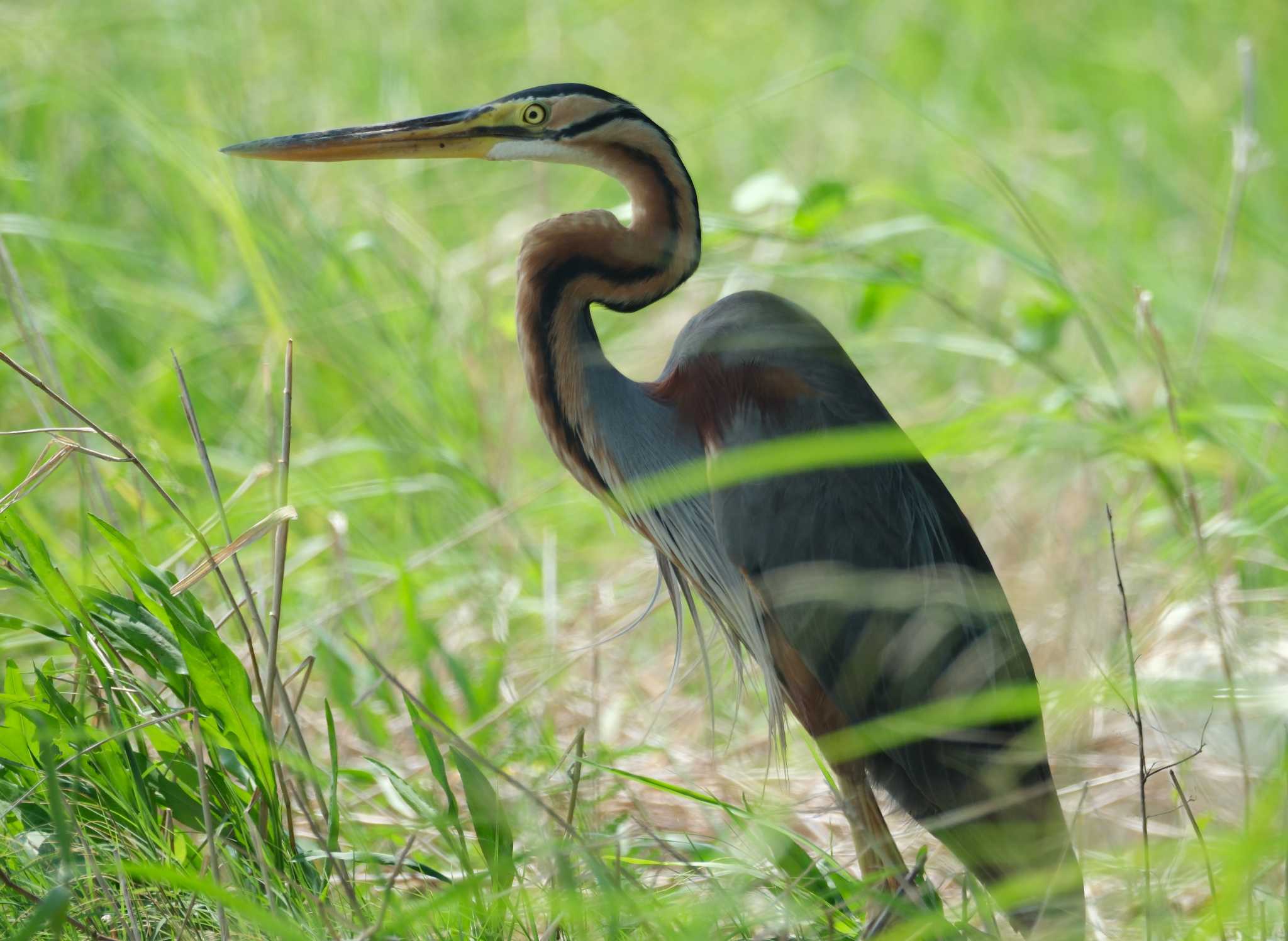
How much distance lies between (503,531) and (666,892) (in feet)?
5.54

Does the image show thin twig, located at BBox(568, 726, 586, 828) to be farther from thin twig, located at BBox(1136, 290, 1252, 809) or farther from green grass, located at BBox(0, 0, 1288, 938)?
thin twig, located at BBox(1136, 290, 1252, 809)

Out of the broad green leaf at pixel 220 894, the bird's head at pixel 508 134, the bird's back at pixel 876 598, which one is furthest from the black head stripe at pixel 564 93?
the broad green leaf at pixel 220 894

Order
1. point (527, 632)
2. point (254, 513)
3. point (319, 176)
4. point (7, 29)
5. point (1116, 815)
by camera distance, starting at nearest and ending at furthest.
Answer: point (1116, 815) < point (254, 513) < point (527, 632) < point (7, 29) < point (319, 176)

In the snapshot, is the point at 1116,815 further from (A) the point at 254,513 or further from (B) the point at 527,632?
(A) the point at 254,513

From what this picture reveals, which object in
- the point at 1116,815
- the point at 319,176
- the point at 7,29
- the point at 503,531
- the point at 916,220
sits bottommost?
the point at 1116,815

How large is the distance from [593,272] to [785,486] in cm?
51

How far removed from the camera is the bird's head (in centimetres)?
219

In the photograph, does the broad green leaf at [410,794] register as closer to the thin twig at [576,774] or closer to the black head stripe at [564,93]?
the thin twig at [576,774]

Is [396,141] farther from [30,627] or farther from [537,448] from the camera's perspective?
[537,448]

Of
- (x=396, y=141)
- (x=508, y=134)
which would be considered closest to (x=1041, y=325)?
(x=508, y=134)

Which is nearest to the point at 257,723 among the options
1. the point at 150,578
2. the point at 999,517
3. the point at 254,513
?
the point at 150,578

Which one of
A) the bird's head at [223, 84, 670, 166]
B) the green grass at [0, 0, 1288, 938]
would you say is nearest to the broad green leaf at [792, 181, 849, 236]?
the green grass at [0, 0, 1288, 938]

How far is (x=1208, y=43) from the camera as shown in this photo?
6289 millimetres

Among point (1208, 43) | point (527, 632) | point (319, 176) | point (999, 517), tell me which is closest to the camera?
point (527, 632)
